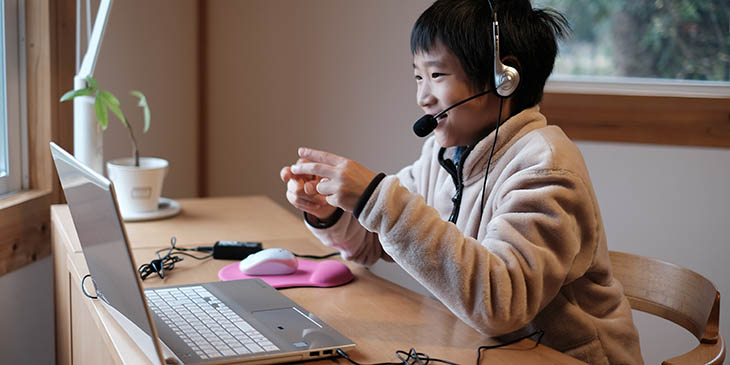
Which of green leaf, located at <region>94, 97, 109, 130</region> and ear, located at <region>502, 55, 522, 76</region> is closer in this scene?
ear, located at <region>502, 55, 522, 76</region>

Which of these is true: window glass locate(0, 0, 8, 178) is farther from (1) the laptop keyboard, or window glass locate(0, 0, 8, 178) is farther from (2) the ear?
(2) the ear

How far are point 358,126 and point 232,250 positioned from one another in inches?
41.2

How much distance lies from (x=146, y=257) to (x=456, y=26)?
67 centimetres

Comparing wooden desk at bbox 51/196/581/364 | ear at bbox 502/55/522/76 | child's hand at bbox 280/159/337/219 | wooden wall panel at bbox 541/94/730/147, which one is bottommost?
wooden desk at bbox 51/196/581/364

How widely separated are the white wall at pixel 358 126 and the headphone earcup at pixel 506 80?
1083mm

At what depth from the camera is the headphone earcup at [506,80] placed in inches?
40.5

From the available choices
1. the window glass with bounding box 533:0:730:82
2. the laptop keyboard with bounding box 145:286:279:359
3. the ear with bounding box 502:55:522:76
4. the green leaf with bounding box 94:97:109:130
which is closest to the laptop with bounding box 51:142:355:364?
the laptop keyboard with bounding box 145:286:279:359

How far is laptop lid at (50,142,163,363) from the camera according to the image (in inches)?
28.5

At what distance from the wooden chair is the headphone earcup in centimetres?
44

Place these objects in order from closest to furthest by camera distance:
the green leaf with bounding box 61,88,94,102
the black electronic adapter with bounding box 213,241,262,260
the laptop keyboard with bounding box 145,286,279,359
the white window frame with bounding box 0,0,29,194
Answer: the laptop keyboard with bounding box 145,286,279,359 → the black electronic adapter with bounding box 213,241,262,260 → the green leaf with bounding box 61,88,94,102 → the white window frame with bounding box 0,0,29,194

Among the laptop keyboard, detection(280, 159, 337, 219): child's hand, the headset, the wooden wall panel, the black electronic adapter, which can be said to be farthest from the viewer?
the wooden wall panel

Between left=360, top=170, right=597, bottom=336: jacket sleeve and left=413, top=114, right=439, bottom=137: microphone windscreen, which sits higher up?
left=413, top=114, right=439, bottom=137: microphone windscreen

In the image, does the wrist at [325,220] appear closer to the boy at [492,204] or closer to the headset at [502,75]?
the boy at [492,204]

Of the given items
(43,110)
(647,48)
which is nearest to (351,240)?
(43,110)
